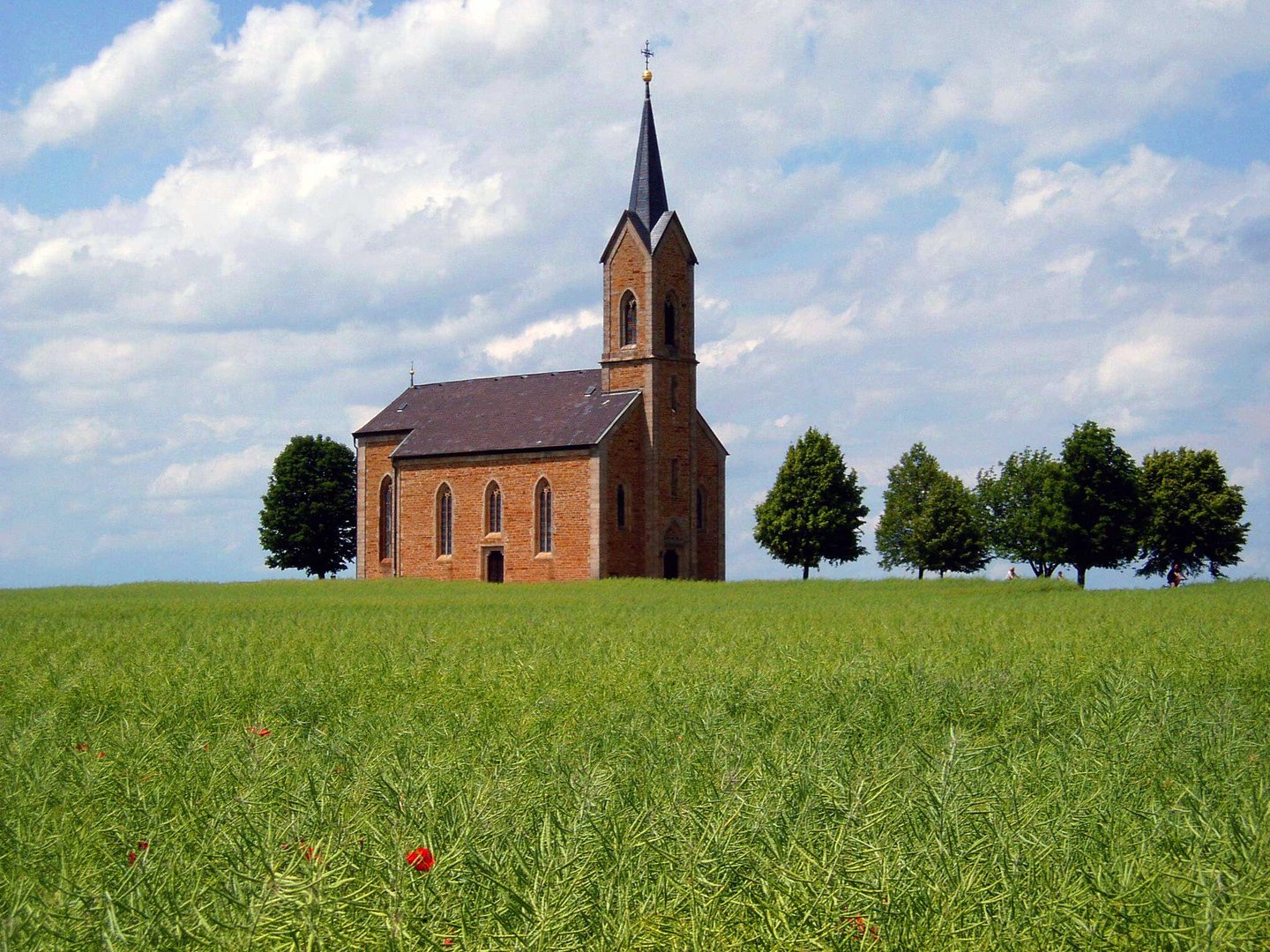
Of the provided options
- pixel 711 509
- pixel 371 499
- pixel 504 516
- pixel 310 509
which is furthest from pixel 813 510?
pixel 310 509

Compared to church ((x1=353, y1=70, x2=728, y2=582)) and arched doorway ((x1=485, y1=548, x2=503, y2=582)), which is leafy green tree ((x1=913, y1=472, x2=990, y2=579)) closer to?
church ((x1=353, y1=70, x2=728, y2=582))

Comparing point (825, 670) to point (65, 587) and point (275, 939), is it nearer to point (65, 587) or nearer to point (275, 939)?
point (275, 939)

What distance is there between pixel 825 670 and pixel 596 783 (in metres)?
7.40

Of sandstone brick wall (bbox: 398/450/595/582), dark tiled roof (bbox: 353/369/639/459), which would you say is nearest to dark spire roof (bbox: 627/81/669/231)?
dark tiled roof (bbox: 353/369/639/459)

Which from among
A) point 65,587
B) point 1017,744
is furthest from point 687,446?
point 1017,744

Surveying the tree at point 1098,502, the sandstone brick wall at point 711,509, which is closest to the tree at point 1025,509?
the tree at point 1098,502

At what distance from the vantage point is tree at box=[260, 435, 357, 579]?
2776 inches

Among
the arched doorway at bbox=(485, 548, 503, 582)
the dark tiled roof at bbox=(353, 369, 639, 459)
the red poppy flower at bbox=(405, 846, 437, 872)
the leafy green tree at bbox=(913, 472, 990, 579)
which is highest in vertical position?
the dark tiled roof at bbox=(353, 369, 639, 459)

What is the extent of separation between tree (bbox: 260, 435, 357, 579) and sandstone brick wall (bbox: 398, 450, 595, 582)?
1587cm

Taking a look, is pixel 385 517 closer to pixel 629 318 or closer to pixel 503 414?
pixel 503 414

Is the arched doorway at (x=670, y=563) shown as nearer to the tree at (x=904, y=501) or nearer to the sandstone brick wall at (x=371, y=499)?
the sandstone brick wall at (x=371, y=499)

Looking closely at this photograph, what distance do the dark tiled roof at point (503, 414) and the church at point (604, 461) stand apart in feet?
0.29

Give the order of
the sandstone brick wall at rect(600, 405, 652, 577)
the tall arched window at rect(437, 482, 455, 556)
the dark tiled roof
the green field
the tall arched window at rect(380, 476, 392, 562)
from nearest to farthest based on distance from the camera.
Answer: the green field < the sandstone brick wall at rect(600, 405, 652, 577) < the dark tiled roof < the tall arched window at rect(437, 482, 455, 556) < the tall arched window at rect(380, 476, 392, 562)

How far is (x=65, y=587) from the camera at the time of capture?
4756cm
